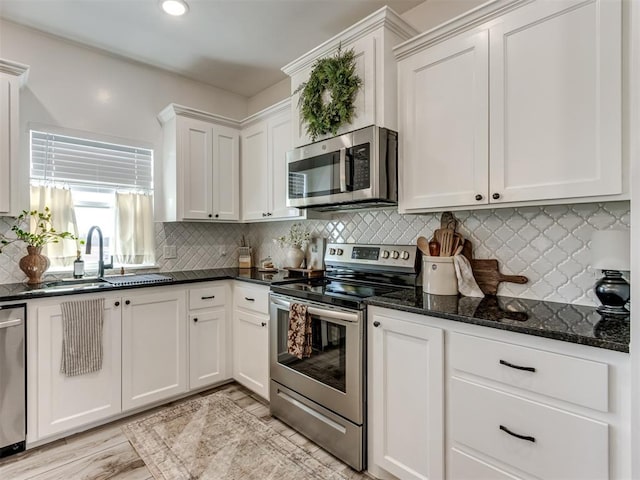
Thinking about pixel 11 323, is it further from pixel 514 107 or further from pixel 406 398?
pixel 514 107

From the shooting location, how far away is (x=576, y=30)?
4.62 feet

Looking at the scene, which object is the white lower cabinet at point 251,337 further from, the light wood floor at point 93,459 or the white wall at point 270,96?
the white wall at point 270,96

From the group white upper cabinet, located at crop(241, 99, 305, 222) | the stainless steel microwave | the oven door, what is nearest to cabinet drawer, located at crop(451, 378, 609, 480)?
the oven door

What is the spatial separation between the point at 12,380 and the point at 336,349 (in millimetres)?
1874

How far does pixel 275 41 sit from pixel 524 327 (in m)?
2.63

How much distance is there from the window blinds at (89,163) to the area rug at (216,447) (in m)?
1.89

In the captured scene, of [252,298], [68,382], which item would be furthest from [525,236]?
[68,382]

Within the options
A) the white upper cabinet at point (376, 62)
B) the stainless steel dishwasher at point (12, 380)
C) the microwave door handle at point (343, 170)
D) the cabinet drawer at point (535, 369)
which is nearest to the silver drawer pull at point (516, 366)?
the cabinet drawer at point (535, 369)

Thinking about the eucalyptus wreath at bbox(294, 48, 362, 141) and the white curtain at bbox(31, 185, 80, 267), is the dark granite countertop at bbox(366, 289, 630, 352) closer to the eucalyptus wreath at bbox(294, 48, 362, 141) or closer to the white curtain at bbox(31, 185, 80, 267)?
the eucalyptus wreath at bbox(294, 48, 362, 141)

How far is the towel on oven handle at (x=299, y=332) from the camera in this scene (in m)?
2.07

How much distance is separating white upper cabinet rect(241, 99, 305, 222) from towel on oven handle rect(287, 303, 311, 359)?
887 mm

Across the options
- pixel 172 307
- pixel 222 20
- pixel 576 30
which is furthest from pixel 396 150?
pixel 172 307

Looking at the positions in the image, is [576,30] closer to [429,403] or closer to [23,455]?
[429,403]

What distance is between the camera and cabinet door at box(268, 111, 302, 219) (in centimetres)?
286
